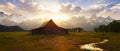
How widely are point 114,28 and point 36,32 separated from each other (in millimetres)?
84364

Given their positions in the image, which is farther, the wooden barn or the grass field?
the wooden barn

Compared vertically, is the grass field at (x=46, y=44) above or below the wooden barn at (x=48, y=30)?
below

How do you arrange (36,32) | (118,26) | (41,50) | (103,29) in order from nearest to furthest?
(41,50), (36,32), (118,26), (103,29)

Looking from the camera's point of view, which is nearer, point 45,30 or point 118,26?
point 45,30

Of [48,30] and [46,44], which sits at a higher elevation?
[48,30]

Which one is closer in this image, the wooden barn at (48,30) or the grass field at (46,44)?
the grass field at (46,44)

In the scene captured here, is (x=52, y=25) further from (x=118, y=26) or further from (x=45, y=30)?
(x=118, y=26)

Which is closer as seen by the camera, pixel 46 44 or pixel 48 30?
pixel 46 44

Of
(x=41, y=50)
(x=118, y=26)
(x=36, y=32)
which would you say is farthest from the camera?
(x=118, y=26)

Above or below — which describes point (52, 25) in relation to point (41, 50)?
above

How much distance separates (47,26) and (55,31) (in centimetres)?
520

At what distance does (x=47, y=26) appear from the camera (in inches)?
4552

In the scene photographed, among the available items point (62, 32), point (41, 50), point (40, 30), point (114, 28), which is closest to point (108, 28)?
point (114, 28)

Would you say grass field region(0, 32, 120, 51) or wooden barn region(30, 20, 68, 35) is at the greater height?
wooden barn region(30, 20, 68, 35)
